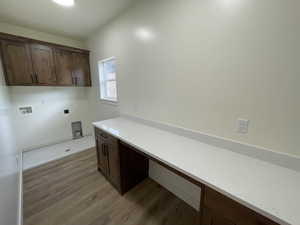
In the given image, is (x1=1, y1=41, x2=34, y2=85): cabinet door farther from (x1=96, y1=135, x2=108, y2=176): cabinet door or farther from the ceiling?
(x1=96, y1=135, x2=108, y2=176): cabinet door

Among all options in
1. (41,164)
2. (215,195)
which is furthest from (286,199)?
(41,164)

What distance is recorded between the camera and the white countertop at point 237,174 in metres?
0.65

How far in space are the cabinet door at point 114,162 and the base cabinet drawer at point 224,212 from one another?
112 cm

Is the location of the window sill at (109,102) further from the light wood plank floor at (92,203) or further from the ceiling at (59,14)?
the ceiling at (59,14)

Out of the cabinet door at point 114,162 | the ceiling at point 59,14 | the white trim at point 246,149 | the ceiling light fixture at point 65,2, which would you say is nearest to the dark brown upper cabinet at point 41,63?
the ceiling at point 59,14

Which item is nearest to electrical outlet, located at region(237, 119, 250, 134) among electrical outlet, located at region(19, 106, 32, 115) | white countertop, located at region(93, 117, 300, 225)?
white countertop, located at region(93, 117, 300, 225)

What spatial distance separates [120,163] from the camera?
1680 millimetres

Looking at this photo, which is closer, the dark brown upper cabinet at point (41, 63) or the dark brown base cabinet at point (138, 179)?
the dark brown base cabinet at point (138, 179)

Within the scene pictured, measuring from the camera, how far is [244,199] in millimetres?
687

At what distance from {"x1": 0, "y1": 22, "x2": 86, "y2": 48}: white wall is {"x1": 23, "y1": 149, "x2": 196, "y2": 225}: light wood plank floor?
2.65 meters

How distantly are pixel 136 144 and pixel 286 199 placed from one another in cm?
112

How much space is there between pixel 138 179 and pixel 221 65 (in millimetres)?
1846

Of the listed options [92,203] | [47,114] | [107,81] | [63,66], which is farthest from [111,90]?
[92,203]

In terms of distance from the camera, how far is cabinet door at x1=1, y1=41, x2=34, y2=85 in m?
2.29
